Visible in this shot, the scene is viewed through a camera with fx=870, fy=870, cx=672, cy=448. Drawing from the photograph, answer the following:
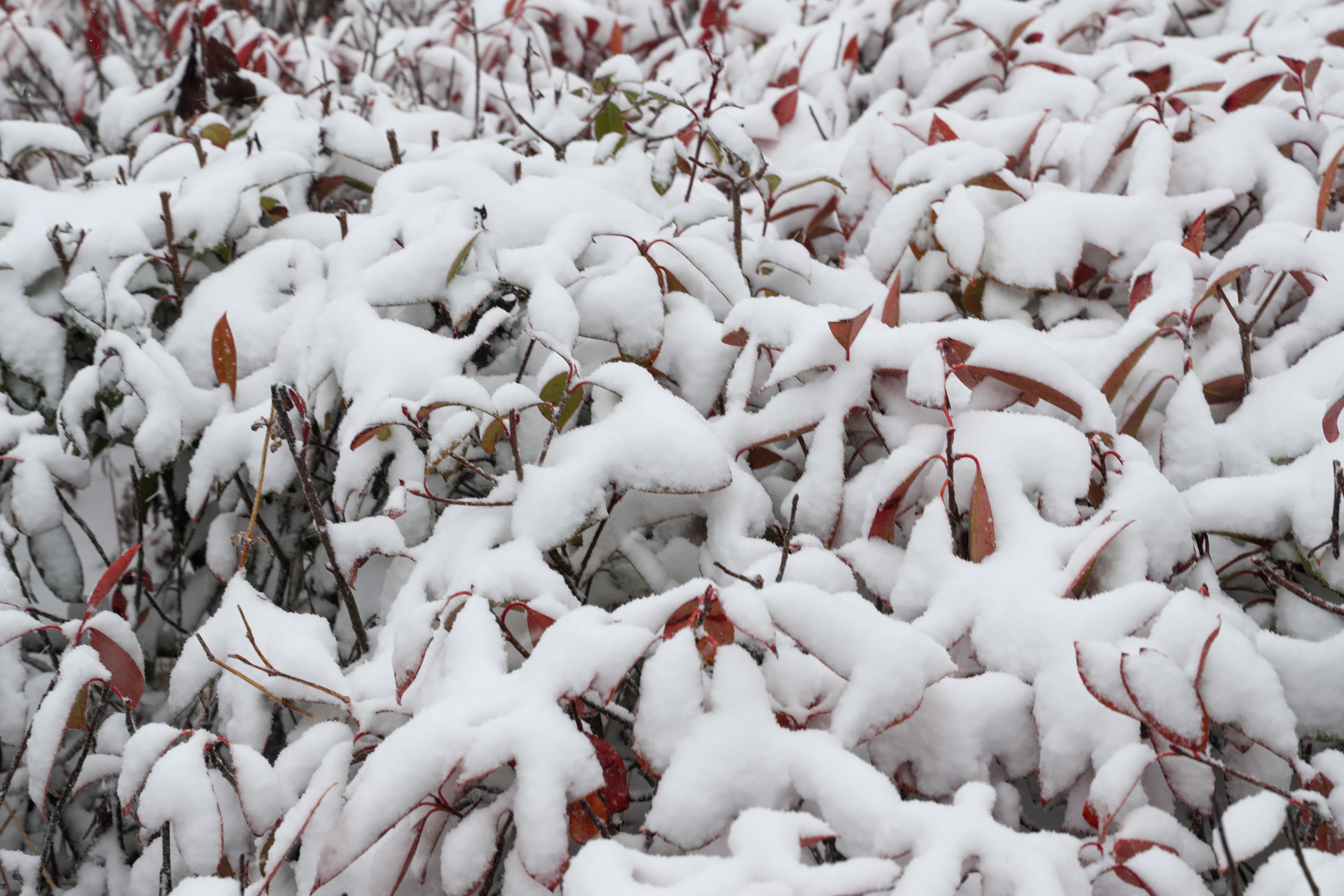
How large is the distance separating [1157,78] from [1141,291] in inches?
27.5

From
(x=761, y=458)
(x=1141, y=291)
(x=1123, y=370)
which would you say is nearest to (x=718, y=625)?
(x=761, y=458)

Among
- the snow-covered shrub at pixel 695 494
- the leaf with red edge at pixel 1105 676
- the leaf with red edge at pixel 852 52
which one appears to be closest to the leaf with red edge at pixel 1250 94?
the snow-covered shrub at pixel 695 494

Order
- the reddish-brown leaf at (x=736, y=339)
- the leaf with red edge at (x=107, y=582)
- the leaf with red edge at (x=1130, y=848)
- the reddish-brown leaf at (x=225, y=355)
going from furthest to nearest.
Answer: the reddish-brown leaf at (x=225, y=355) < the reddish-brown leaf at (x=736, y=339) < the leaf with red edge at (x=107, y=582) < the leaf with red edge at (x=1130, y=848)

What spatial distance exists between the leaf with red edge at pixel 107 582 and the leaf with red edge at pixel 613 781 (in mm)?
623

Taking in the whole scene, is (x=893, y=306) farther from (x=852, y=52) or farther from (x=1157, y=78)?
(x=852, y=52)

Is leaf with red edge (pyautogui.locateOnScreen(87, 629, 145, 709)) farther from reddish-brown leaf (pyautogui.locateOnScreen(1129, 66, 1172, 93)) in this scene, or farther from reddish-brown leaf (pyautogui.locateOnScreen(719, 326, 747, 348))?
reddish-brown leaf (pyautogui.locateOnScreen(1129, 66, 1172, 93))

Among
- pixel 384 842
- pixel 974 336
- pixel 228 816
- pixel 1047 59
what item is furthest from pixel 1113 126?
pixel 228 816

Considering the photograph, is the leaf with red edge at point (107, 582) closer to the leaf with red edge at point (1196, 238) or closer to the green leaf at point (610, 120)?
the green leaf at point (610, 120)

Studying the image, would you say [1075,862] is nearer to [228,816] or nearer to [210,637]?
[228,816]

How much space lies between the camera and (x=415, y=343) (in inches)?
43.9

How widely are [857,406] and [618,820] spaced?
530mm

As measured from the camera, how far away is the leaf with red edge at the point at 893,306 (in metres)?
1.12

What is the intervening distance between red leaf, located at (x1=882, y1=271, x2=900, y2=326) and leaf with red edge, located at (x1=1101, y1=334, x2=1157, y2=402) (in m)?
0.26

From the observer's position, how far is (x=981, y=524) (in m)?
0.91
